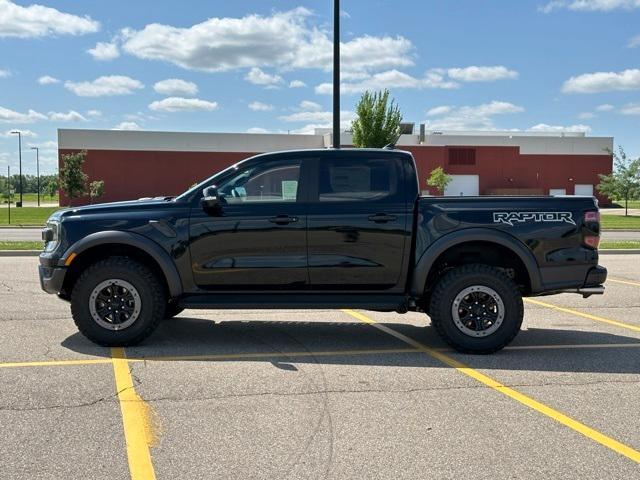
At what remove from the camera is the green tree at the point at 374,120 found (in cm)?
3706

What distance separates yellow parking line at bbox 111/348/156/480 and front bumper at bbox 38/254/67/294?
120 cm

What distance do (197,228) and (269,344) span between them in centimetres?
140

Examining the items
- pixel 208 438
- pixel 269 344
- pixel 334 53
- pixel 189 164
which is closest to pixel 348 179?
pixel 269 344

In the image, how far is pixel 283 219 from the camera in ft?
20.0

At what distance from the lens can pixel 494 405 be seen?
4.58 metres

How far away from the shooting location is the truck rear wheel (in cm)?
602

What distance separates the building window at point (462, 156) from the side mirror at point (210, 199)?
54.1 meters

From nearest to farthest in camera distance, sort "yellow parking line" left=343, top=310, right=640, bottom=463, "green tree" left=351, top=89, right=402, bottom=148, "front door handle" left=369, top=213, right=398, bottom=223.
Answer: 1. "yellow parking line" left=343, top=310, right=640, bottom=463
2. "front door handle" left=369, top=213, right=398, bottom=223
3. "green tree" left=351, top=89, right=402, bottom=148

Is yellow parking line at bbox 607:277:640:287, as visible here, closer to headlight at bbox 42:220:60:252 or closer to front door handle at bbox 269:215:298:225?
front door handle at bbox 269:215:298:225

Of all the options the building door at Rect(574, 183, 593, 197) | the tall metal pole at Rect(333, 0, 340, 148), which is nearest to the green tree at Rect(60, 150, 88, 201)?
the tall metal pole at Rect(333, 0, 340, 148)

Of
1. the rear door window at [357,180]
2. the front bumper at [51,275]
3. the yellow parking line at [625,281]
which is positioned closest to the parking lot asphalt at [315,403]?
the front bumper at [51,275]

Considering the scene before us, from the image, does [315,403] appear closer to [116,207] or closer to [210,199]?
[210,199]

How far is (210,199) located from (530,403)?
10.9 feet

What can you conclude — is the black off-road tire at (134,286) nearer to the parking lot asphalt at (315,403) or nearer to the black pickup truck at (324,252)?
the black pickup truck at (324,252)
